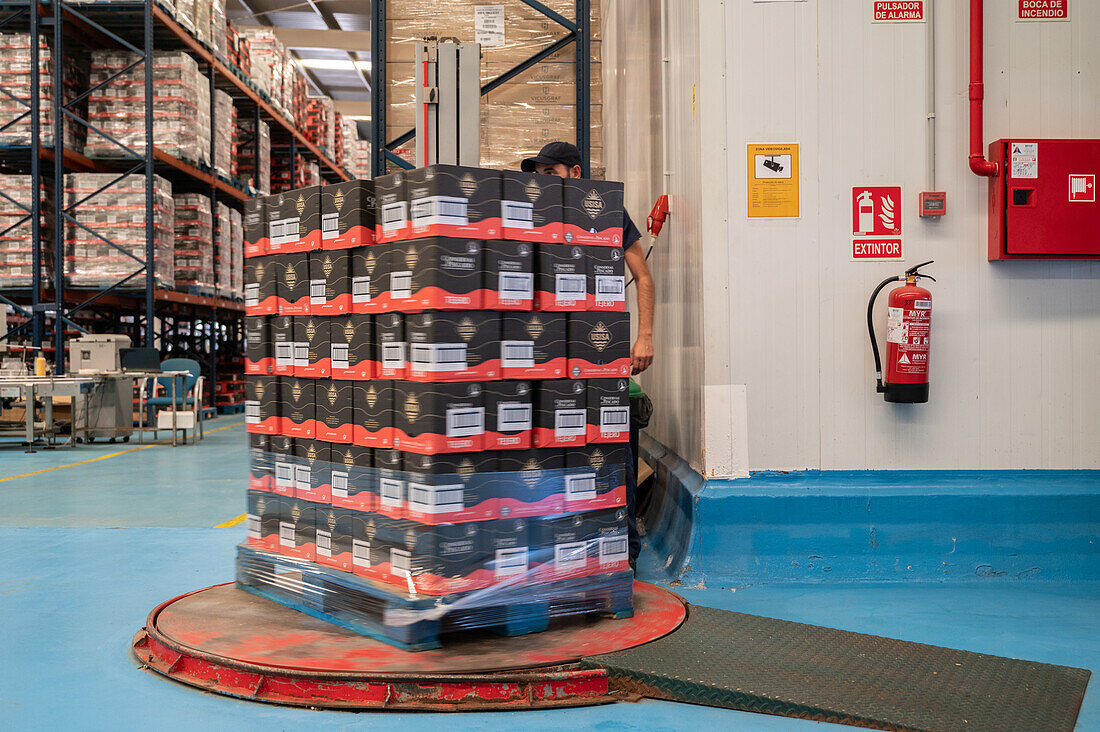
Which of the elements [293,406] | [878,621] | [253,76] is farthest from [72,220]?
[878,621]

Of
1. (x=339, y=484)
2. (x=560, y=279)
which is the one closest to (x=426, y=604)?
(x=339, y=484)

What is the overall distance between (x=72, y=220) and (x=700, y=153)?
394 inches

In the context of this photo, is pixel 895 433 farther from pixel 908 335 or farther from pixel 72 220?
pixel 72 220

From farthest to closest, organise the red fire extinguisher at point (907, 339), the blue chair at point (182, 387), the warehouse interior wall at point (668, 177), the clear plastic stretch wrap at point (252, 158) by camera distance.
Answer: the clear plastic stretch wrap at point (252, 158)
the blue chair at point (182, 387)
the warehouse interior wall at point (668, 177)
the red fire extinguisher at point (907, 339)

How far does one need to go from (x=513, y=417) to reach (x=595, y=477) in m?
0.44

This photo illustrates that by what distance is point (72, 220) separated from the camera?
11672 millimetres

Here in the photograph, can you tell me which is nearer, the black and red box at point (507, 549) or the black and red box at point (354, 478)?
the black and red box at point (507, 549)

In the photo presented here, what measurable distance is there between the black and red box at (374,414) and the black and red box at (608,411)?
0.77 m

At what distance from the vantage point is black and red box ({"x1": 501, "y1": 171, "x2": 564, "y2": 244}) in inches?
132

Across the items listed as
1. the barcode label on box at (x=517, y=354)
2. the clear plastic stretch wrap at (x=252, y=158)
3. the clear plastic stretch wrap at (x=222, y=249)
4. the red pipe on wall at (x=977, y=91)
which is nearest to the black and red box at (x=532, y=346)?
the barcode label on box at (x=517, y=354)

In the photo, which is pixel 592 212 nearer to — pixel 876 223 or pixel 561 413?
pixel 561 413

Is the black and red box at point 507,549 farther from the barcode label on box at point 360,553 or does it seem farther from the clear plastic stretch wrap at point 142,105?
the clear plastic stretch wrap at point 142,105

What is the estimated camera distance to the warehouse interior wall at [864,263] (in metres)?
4.37

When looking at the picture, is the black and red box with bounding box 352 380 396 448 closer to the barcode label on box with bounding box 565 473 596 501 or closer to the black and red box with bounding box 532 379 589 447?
the black and red box with bounding box 532 379 589 447
